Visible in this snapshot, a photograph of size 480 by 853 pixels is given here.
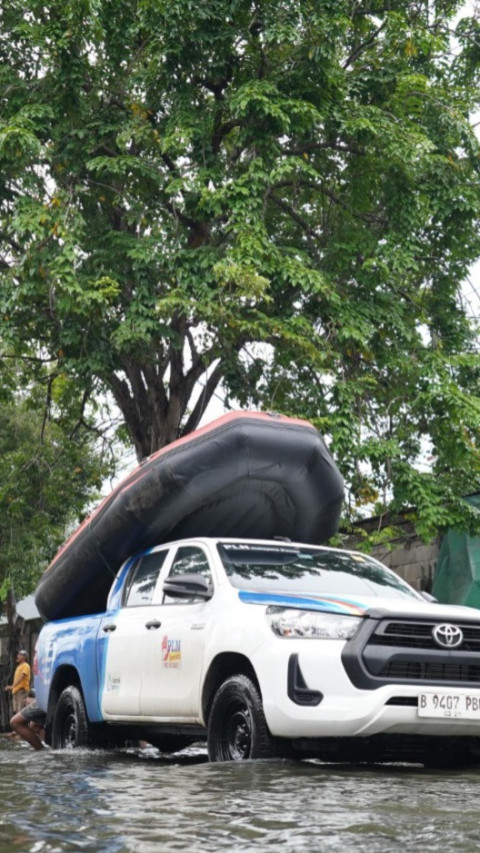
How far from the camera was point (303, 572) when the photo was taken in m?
8.30

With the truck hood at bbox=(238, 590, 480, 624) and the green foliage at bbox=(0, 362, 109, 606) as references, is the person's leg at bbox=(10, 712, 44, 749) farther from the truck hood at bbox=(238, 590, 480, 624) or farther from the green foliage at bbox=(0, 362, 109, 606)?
the green foliage at bbox=(0, 362, 109, 606)

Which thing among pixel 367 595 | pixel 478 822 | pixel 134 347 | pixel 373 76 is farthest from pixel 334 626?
pixel 373 76

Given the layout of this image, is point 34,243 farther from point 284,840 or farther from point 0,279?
point 284,840

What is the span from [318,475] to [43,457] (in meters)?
13.1

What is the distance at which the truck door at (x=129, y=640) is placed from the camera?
8.77 m

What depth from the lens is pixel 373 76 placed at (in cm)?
1727

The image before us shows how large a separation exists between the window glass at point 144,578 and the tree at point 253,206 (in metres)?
5.88

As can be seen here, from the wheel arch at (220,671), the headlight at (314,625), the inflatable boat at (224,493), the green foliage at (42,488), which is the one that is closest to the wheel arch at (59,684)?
the inflatable boat at (224,493)

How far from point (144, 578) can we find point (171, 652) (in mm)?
1181

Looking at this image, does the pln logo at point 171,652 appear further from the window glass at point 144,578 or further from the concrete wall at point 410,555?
the concrete wall at point 410,555

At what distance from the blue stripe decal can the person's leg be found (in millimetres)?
5022

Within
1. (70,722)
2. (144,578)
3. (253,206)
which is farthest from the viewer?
(253,206)

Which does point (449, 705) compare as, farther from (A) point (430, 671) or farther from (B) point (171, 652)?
(B) point (171, 652)

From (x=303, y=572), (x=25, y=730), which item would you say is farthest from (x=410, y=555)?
(x=303, y=572)
